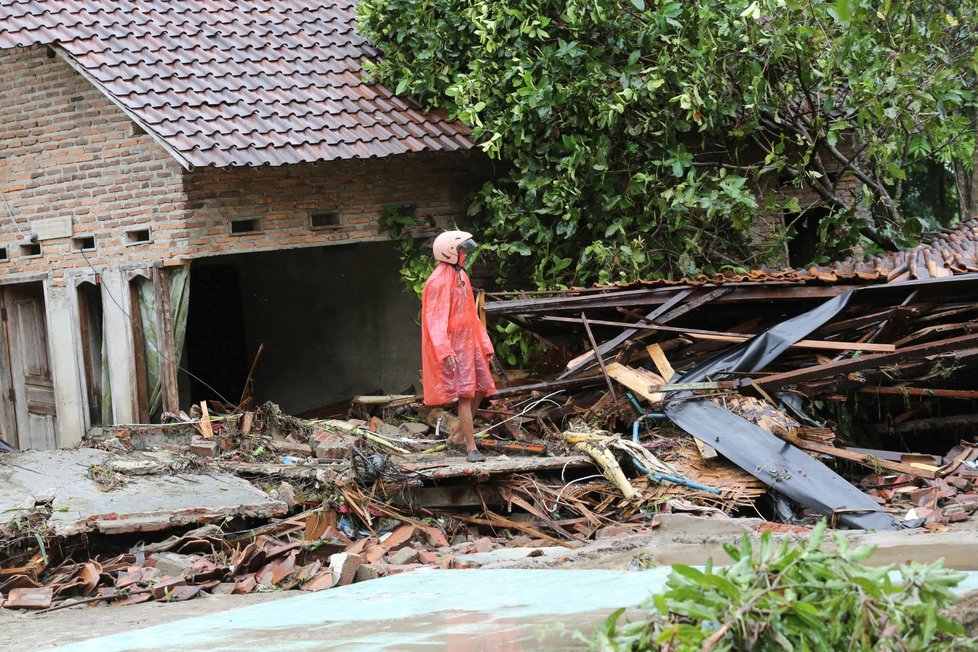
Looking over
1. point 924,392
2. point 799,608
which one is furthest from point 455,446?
point 799,608

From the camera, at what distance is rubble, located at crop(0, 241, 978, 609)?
7.75m

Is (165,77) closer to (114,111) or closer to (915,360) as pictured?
(114,111)

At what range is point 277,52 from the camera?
13203mm

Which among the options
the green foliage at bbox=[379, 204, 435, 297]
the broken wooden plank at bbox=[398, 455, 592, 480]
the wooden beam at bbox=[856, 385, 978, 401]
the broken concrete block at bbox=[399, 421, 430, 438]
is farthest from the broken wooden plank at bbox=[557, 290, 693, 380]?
the green foliage at bbox=[379, 204, 435, 297]

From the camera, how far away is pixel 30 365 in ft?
42.9

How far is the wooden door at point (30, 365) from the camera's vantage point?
12875mm

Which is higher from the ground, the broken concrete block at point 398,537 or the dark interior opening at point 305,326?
the dark interior opening at point 305,326

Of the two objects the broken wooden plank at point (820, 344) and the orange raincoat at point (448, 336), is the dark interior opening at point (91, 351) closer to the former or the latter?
the orange raincoat at point (448, 336)

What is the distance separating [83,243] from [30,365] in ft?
5.73

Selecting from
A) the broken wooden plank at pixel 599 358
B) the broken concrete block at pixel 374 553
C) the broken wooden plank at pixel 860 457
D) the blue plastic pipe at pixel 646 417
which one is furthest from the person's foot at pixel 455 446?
the broken wooden plank at pixel 860 457

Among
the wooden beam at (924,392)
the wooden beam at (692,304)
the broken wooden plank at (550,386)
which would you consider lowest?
the wooden beam at (924,392)

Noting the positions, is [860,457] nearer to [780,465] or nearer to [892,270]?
[780,465]

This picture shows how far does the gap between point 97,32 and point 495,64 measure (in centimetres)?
412

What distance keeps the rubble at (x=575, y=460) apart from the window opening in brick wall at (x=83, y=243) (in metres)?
2.27
